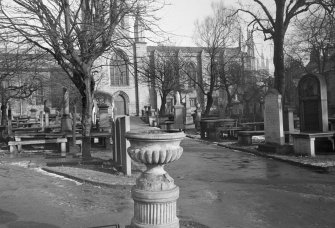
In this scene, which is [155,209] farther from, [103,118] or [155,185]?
[103,118]

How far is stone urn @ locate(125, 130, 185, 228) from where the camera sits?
3.84 metres

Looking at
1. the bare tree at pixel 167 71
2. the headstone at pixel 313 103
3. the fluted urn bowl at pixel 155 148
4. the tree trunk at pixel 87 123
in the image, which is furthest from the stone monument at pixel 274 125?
the bare tree at pixel 167 71

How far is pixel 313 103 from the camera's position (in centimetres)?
1399

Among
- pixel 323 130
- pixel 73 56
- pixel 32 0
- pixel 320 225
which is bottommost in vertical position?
pixel 320 225

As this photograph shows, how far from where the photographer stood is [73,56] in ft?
38.6

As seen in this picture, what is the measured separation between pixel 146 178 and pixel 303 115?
1184cm

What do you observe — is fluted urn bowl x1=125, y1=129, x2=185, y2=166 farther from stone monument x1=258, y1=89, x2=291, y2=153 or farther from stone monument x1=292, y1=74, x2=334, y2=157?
stone monument x1=258, y1=89, x2=291, y2=153

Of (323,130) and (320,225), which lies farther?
(323,130)

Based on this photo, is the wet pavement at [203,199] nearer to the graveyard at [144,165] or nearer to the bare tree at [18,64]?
the graveyard at [144,165]

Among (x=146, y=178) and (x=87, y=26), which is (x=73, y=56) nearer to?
(x=87, y=26)

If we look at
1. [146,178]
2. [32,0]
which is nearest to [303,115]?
[32,0]

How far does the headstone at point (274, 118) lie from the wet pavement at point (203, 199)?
3.04 meters

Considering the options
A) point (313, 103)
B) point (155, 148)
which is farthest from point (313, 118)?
point (155, 148)

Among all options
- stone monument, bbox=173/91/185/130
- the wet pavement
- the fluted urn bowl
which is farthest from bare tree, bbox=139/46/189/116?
the fluted urn bowl
